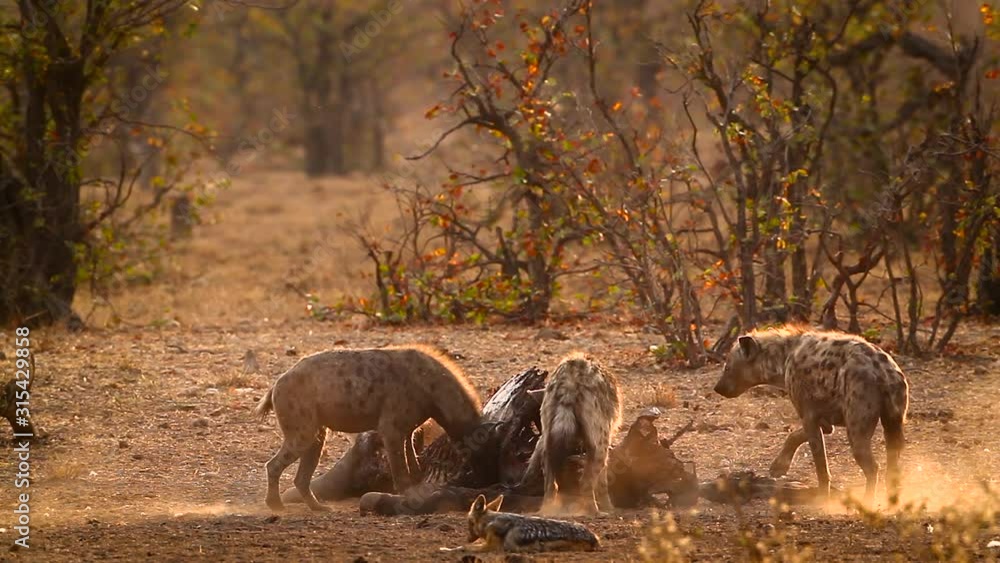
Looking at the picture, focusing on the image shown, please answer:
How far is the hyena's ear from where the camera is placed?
28.1ft

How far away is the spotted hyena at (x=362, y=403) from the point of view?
312 inches

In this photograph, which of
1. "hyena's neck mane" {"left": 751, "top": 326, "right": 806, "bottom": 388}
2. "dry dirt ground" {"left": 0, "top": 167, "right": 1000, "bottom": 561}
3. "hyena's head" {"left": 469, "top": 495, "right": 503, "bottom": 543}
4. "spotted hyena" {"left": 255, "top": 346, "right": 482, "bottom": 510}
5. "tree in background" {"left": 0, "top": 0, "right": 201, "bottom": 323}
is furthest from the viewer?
"tree in background" {"left": 0, "top": 0, "right": 201, "bottom": 323}

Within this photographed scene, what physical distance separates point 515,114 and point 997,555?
28.4 ft

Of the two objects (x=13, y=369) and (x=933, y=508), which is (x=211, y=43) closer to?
(x=13, y=369)

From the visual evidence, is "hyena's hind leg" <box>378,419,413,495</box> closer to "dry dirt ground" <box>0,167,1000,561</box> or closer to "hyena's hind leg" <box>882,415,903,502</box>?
"dry dirt ground" <box>0,167,1000,561</box>

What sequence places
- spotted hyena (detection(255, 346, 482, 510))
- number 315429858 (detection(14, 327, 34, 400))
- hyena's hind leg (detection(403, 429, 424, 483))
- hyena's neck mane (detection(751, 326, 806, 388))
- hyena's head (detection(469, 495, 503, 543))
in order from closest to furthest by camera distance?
hyena's head (detection(469, 495, 503, 543)), spotted hyena (detection(255, 346, 482, 510)), hyena's hind leg (detection(403, 429, 424, 483)), hyena's neck mane (detection(751, 326, 806, 388)), number 315429858 (detection(14, 327, 34, 400))

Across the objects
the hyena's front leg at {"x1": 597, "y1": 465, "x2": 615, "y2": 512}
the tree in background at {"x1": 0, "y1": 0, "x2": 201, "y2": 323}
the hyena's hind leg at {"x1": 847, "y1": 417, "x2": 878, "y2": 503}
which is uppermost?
the tree in background at {"x1": 0, "y1": 0, "x2": 201, "y2": 323}

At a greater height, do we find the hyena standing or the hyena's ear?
the hyena's ear

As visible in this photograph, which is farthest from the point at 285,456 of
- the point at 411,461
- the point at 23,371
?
the point at 23,371

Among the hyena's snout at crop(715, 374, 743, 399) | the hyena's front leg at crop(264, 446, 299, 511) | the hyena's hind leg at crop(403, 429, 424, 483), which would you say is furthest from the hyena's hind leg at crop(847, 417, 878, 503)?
the hyena's front leg at crop(264, 446, 299, 511)

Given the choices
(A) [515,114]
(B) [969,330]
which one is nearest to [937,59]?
(B) [969,330]

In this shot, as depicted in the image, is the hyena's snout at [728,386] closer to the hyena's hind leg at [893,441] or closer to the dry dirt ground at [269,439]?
the dry dirt ground at [269,439]

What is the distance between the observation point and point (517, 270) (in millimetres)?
14789

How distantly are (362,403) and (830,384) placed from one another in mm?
2556
